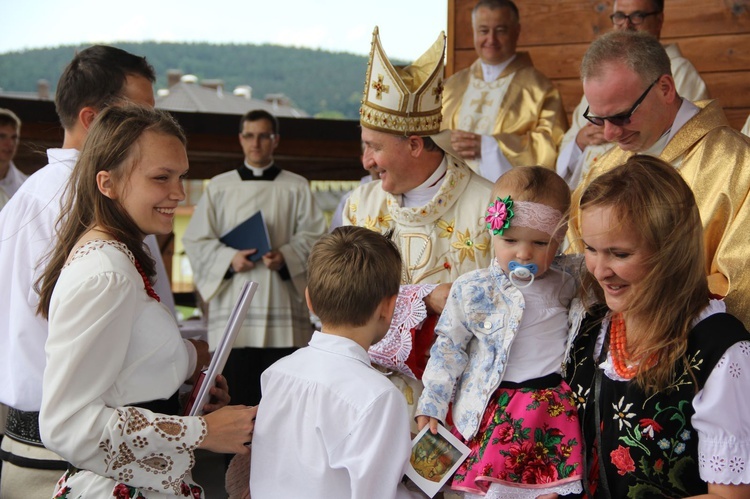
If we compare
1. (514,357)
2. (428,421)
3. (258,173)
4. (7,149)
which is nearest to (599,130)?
(514,357)

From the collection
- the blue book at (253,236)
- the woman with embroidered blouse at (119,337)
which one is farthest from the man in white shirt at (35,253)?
the blue book at (253,236)

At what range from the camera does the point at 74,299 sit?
198 cm

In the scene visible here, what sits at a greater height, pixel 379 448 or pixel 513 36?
pixel 513 36

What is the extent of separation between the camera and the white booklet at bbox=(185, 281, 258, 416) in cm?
206

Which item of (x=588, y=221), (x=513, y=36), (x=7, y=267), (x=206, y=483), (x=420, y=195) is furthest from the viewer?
(x=513, y=36)

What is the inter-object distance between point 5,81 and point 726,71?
6729 millimetres

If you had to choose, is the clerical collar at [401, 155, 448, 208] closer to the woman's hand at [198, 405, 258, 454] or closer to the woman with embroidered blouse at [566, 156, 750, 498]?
the woman with embroidered blouse at [566, 156, 750, 498]

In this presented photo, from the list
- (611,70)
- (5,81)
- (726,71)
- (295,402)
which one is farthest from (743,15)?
(5,81)

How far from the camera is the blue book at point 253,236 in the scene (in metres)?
5.45

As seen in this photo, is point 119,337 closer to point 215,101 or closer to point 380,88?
point 380,88

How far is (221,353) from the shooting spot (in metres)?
2.10

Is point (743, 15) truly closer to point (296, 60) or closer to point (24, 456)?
point (24, 456)

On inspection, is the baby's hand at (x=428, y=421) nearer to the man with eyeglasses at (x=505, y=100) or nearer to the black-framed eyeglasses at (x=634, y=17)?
the man with eyeglasses at (x=505, y=100)

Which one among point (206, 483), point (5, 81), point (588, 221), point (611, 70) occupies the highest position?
point (611, 70)
